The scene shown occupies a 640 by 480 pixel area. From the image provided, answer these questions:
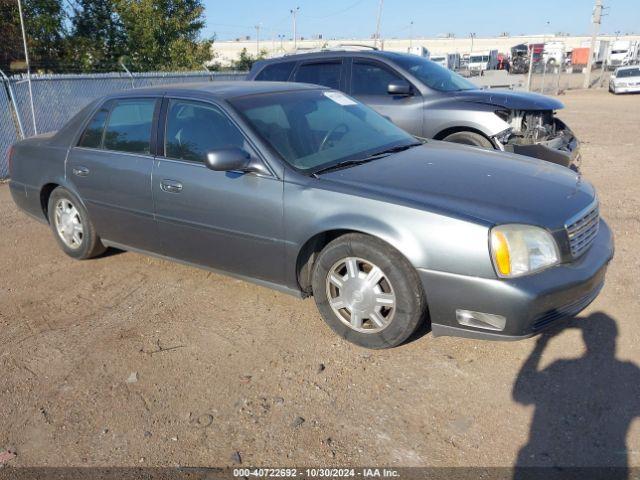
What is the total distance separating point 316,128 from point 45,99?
8.08 metres

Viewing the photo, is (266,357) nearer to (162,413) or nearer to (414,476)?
(162,413)

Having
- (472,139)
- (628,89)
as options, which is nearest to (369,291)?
(472,139)

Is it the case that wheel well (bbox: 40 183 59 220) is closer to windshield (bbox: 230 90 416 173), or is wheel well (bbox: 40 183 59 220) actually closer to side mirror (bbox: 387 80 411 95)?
windshield (bbox: 230 90 416 173)

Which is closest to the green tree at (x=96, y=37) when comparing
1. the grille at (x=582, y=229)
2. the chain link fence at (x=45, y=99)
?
the chain link fence at (x=45, y=99)

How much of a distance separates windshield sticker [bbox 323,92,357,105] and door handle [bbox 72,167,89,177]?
212 centimetres

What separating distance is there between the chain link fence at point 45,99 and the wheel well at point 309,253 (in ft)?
23.2

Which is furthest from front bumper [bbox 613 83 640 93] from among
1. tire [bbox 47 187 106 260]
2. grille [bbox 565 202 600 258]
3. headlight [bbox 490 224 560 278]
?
tire [bbox 47 187 106 260]

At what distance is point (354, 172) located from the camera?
3.56 m

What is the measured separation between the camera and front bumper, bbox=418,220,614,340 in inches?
113

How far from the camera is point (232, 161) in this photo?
3.50 m

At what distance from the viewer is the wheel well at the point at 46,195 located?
16.8 ft

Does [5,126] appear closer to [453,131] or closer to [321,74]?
[321,74]

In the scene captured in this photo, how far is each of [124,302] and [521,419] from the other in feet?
9.87

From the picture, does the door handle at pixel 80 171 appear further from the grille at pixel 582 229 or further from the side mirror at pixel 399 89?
the side mirror at pixel 399 89
